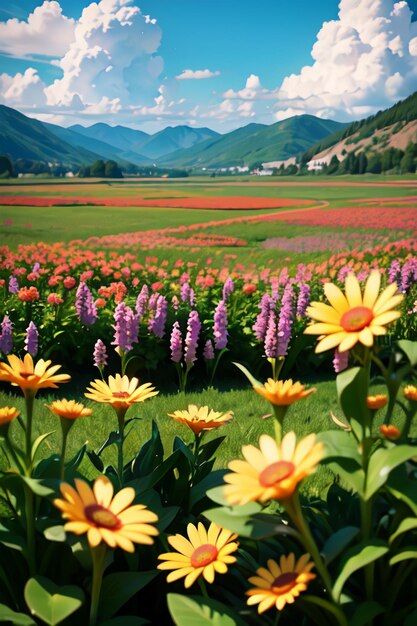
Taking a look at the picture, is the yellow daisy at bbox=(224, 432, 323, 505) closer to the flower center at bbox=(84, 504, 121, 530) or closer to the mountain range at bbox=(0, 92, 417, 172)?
the flower center at bbox=(84, 504, 121, 530)

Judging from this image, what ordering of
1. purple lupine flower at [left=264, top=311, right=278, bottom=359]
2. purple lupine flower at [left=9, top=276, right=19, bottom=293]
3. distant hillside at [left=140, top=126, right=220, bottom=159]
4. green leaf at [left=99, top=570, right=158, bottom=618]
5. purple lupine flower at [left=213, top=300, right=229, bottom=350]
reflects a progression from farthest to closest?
distant hillside at [left=140, top=126, right=220, bottom=159]
purple lupine flower at [left=9, top=276, right=19, bottom=293]
purple lupine flower at [left=213, top=300, right=229, bottom=350]
purple lupine flower at [left=264, top=311, right=278, bottom=359]
green leaf at [left=99, top=570, right=158, bottom=618]

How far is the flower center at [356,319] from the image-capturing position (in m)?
0.92

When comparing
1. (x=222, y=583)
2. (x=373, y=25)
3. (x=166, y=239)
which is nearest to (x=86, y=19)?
(x=166, y=239)

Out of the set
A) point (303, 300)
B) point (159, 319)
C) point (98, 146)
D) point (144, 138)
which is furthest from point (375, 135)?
point (159, 319)

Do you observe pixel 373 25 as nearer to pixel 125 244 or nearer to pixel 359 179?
pixel 359 179

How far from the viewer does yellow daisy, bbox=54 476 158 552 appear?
786 millimetres

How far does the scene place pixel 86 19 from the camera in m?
4.48

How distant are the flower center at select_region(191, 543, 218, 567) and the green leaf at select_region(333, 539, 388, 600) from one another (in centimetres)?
22

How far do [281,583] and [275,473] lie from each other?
0.23 m

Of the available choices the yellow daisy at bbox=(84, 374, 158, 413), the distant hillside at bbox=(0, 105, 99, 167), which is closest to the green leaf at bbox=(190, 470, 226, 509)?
the yellow daisy at bbox=(84, 374, 158, 413)

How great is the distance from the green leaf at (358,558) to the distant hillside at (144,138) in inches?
180

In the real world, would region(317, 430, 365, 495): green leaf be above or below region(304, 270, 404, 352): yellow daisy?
below

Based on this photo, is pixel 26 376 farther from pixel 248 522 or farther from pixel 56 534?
pixel 248 522

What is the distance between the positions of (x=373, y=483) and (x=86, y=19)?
174 inches
